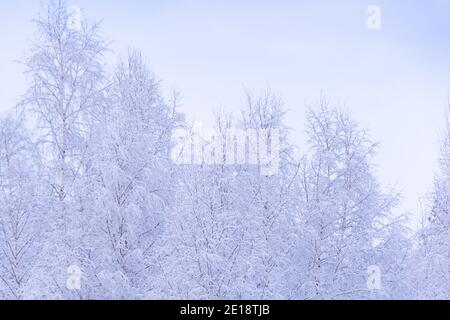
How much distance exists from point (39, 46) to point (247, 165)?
6.05 meters

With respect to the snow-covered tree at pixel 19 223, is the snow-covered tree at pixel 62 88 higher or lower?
higher

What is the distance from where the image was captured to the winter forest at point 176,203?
11.5 m

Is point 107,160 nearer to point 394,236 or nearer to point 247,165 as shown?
point 247,165

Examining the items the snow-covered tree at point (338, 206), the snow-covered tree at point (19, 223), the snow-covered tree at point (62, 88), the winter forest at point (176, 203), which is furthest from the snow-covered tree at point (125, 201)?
the snow-covered tree at point (338, 206)

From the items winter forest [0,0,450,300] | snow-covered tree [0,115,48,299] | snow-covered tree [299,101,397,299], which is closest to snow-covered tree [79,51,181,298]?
winter forest [0,0,450,300]

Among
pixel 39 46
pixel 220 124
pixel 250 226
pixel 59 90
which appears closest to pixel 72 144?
pixel 59 90

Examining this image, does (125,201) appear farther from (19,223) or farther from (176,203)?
(19,223)

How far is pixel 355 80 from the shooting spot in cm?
1656

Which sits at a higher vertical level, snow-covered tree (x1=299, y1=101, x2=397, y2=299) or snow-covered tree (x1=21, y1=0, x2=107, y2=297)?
snow-covered tree (x1=21, y1=0, x2=107, y2=297)

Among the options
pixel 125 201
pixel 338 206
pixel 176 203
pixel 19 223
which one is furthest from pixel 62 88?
pixel 338 206

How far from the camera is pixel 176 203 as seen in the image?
1234 cm

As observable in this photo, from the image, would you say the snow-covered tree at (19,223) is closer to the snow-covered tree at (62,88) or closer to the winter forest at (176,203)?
the winter forest at (176,203)

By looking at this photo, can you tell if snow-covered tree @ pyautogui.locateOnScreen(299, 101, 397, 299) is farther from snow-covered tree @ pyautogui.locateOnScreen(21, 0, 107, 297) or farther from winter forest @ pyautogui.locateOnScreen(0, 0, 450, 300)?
snow-covered tree @ pyautogui.locateOnScreen(21, 0, 107, 297)

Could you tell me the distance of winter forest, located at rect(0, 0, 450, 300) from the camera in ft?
37.9
